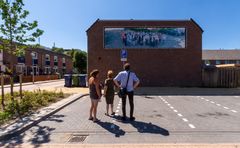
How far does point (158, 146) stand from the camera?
6004 millimetres

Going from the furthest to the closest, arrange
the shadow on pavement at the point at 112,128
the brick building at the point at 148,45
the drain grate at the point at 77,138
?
the brick building at the point at 148,45
the shadow on pavement at the point at 112,128
the drain grate at the point at 77,138

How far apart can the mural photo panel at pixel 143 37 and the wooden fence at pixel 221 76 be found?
3.14 metres

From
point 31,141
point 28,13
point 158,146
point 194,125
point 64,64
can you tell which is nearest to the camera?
point 158,146

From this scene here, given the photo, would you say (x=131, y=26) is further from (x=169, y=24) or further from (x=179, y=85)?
(x=179, y=85)

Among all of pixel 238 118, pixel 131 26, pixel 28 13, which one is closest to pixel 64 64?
pixel 131 26

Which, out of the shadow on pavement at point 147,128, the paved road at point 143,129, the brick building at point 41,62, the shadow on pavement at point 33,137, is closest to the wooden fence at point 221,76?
the paved road at point 143,129

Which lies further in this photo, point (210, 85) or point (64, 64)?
point (64, 64)

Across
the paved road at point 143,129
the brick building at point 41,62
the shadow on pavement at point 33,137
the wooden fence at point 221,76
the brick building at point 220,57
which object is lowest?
the shadow on pavement at point 33,137

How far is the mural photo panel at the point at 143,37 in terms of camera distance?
2341 cm

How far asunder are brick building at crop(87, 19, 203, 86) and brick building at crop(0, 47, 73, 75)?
1796cm

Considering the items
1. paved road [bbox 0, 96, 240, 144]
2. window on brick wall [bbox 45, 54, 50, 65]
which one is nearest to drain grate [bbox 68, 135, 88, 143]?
paved road [bbox 0, 96, 240, 144]

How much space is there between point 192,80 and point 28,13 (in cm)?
1553

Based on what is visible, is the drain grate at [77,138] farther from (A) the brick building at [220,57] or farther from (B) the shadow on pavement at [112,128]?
(A) the brick building at [220,57]

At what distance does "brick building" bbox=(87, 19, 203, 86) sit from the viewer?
920 inches
